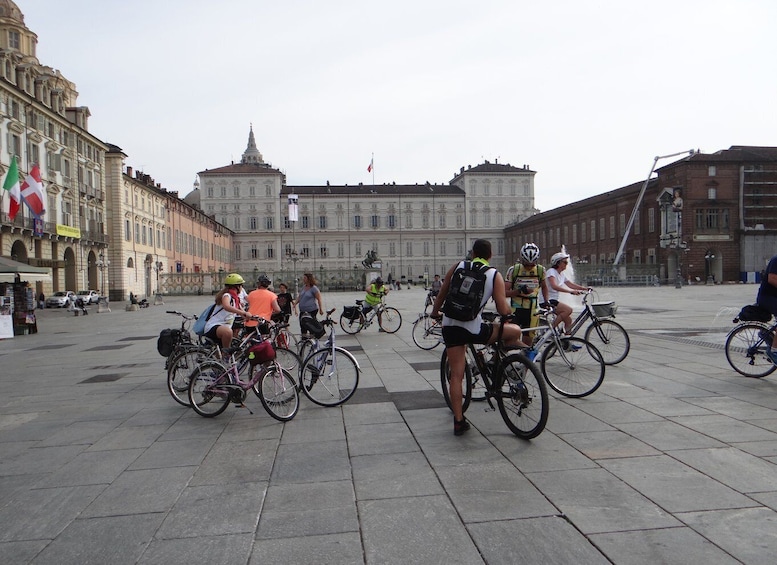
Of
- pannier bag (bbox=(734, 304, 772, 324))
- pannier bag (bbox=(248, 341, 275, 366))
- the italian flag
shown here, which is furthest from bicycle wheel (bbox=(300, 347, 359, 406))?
the italian flag

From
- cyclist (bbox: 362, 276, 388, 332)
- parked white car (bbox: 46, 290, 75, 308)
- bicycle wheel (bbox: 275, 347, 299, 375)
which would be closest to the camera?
bicycle wheel (bbox: 275, 347, 299, 375)

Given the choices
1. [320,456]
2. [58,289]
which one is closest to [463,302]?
[320,456]

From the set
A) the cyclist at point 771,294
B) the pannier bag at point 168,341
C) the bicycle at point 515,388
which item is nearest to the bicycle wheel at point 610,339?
the cyclist at point 771,294

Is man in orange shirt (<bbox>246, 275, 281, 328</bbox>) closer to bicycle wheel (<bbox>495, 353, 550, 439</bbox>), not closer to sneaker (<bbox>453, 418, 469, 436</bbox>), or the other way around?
sneaker (<bbox>453, 418, 469, 436</bbox>)

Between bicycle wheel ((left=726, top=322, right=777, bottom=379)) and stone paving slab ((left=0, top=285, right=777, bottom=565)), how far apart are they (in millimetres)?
319

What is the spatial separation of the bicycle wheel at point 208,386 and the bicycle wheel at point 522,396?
2.86 meters

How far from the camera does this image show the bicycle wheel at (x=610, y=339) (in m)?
8.34

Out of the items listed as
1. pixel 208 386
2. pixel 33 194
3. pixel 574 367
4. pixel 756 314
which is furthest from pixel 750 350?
pixel 33 194

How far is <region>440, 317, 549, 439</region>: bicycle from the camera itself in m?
5.02

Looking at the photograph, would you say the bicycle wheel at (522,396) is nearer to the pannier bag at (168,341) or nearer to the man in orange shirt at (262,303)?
Answer: the man in orange shirt at (262,303)

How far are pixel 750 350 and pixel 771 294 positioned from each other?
2.38ft

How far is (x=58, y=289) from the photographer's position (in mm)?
45469

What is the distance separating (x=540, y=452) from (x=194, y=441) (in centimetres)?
304

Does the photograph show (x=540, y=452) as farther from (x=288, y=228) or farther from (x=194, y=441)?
(x=288, y=228)
